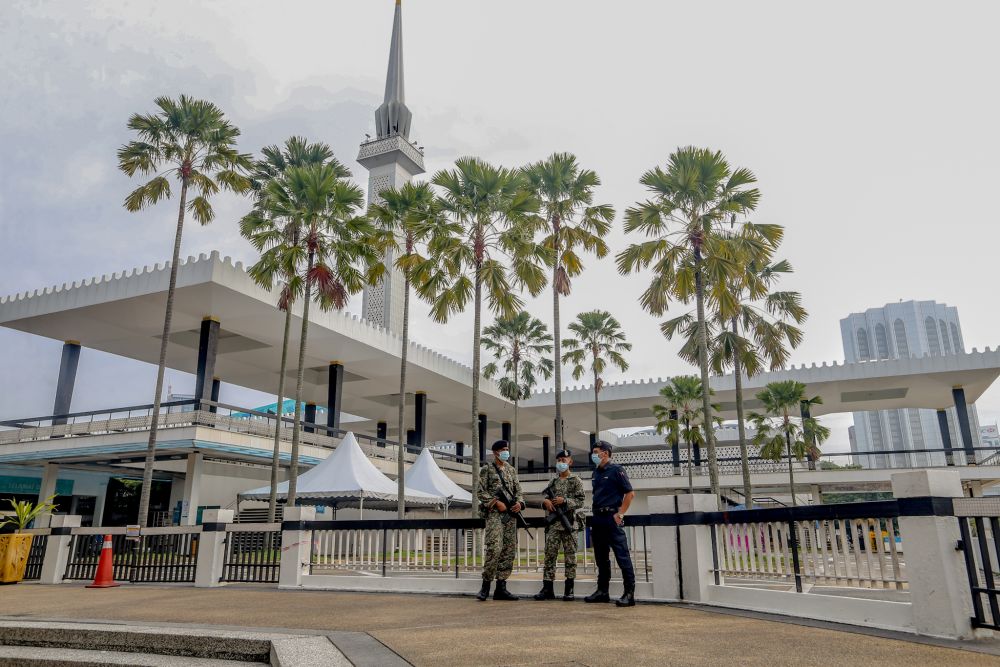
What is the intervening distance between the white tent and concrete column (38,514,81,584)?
17.1ft

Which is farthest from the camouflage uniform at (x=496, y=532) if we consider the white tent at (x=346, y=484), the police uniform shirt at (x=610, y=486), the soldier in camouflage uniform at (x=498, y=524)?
the white tent at (x=346, y=484)

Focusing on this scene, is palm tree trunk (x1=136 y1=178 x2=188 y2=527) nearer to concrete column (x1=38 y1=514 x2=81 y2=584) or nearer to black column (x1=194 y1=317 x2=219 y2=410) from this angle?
black column (x1=194 y1=317 x2=219 y2=410)

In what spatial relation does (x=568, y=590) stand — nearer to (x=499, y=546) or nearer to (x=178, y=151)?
(x=499, y=546)

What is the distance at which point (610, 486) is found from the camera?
7.07 meters

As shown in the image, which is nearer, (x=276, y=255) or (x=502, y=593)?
(x=502, y=593)

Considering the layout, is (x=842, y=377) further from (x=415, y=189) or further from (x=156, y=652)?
(x=156, y=652)

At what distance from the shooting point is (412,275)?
18047 millimetres

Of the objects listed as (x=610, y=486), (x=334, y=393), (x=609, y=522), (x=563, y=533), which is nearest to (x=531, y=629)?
(x=609, y=522)

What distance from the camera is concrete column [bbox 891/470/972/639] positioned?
4445 millimetres

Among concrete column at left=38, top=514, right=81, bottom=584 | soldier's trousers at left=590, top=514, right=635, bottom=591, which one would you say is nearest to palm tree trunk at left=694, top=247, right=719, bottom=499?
soldier's trousers at left=590, top=514, right=635, bottom=591

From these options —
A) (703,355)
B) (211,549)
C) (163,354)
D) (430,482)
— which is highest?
(163,354)

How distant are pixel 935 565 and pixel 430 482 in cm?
1686

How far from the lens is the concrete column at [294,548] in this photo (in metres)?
10.3

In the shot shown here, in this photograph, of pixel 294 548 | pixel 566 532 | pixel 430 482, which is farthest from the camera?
pixel 430 482
